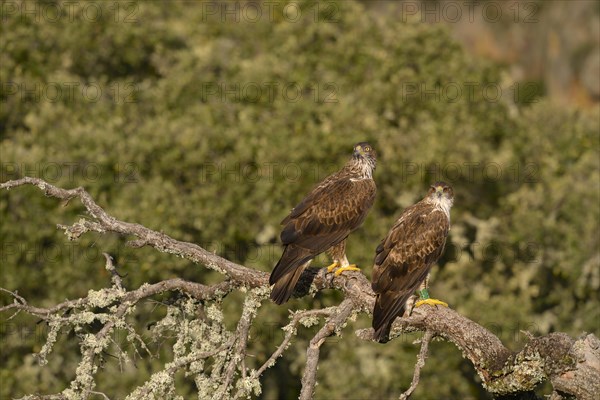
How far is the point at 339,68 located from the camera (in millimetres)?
20844

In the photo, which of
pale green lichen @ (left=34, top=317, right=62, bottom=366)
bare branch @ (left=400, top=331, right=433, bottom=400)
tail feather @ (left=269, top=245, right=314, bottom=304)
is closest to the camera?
bare branch @ (left=400, top=331, right=433, bottom=400)

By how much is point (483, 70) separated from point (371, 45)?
3205mm

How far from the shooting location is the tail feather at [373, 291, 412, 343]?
26.8 feet

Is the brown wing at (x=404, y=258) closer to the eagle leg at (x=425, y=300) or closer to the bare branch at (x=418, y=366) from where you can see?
the eagle leg at (x=425, y=300)

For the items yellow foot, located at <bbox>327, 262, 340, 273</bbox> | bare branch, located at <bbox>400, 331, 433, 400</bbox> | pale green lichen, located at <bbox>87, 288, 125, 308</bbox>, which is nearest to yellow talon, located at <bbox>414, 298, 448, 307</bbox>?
bare branch, located at <bbox>400, 331, 433, 400</bbox>

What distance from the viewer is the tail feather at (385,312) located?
8.16 metres

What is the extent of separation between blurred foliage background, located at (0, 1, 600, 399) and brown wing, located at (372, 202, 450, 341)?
527cm

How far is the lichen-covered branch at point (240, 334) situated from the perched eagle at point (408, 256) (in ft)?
0.66

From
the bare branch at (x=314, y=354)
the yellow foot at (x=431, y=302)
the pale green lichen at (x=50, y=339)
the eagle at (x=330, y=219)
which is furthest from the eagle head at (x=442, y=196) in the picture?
the pale green lichen at (x=50, y=339)

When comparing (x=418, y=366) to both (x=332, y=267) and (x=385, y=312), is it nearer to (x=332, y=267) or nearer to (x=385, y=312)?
(x=385, y=312)

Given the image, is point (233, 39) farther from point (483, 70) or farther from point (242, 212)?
point (242, 212)

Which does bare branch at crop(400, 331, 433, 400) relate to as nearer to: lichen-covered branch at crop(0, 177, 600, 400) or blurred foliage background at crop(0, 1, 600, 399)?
lichen-covered branch at crop(0, 177, 600, 400)

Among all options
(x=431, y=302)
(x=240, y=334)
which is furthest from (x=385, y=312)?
(x=240, y=334)

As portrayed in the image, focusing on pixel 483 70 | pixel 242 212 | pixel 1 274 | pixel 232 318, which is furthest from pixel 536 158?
pixel 1 274
